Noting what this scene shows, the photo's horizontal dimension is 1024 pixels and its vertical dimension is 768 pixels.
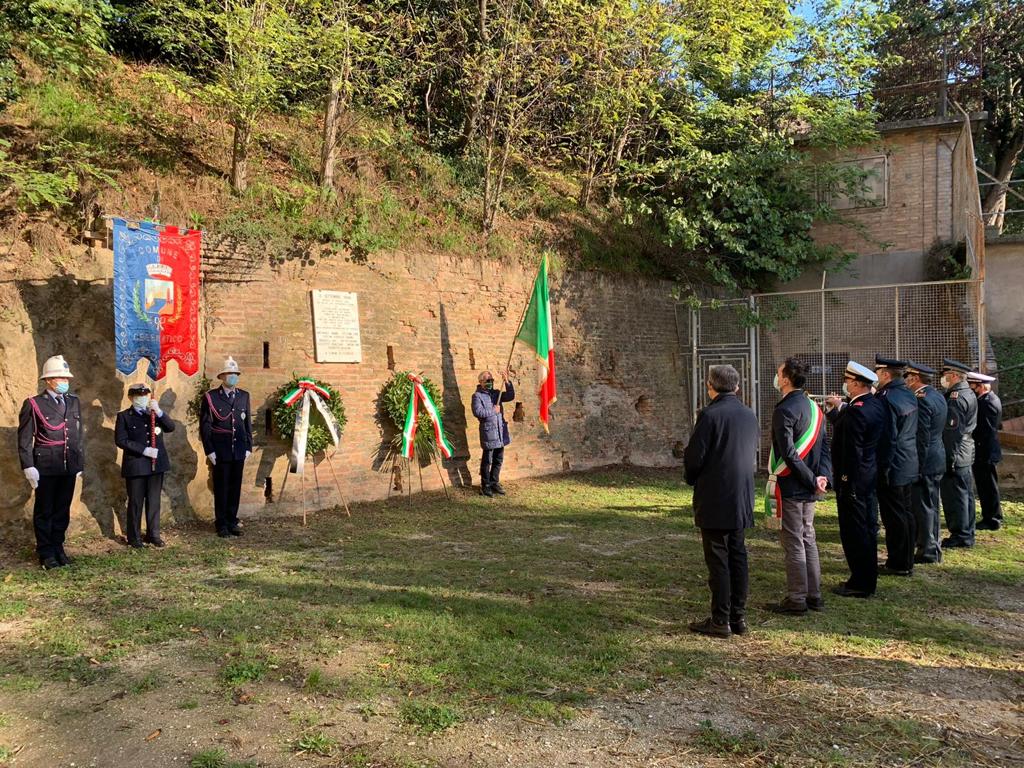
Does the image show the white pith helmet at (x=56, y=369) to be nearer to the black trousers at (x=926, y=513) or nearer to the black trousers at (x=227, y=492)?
the black trousers at (x=227, y=492)

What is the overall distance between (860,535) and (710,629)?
5.67 feet

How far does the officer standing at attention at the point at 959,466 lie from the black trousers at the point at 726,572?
161 inches

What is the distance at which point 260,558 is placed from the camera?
693 centimetres

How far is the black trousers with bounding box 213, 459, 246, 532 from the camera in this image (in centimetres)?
790

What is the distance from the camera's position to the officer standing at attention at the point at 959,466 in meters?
7.41

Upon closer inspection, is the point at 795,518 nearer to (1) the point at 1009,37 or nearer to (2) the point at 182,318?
(2) the point at 182,318

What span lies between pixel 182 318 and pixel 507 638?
226 inches

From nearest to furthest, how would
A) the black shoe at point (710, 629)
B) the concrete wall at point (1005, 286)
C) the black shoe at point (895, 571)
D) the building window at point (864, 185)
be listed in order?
the black shoe at point (710, 629), the black shoe at point (895, 571), the building window at point (864, 185), the concrete wall at point (1005, 286)

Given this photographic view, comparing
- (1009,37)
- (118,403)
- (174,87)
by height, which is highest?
(1009,37)

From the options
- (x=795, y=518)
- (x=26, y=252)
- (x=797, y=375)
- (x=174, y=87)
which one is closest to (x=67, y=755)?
(x=795, y=518)

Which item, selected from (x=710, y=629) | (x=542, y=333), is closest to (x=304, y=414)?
(x=542, y=333)

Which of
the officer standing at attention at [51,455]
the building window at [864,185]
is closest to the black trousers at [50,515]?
the officer standing at attention at [51,455]

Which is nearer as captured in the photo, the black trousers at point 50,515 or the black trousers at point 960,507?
the black trousers at point 50,515

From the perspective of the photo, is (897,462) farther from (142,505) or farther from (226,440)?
(142,505)
